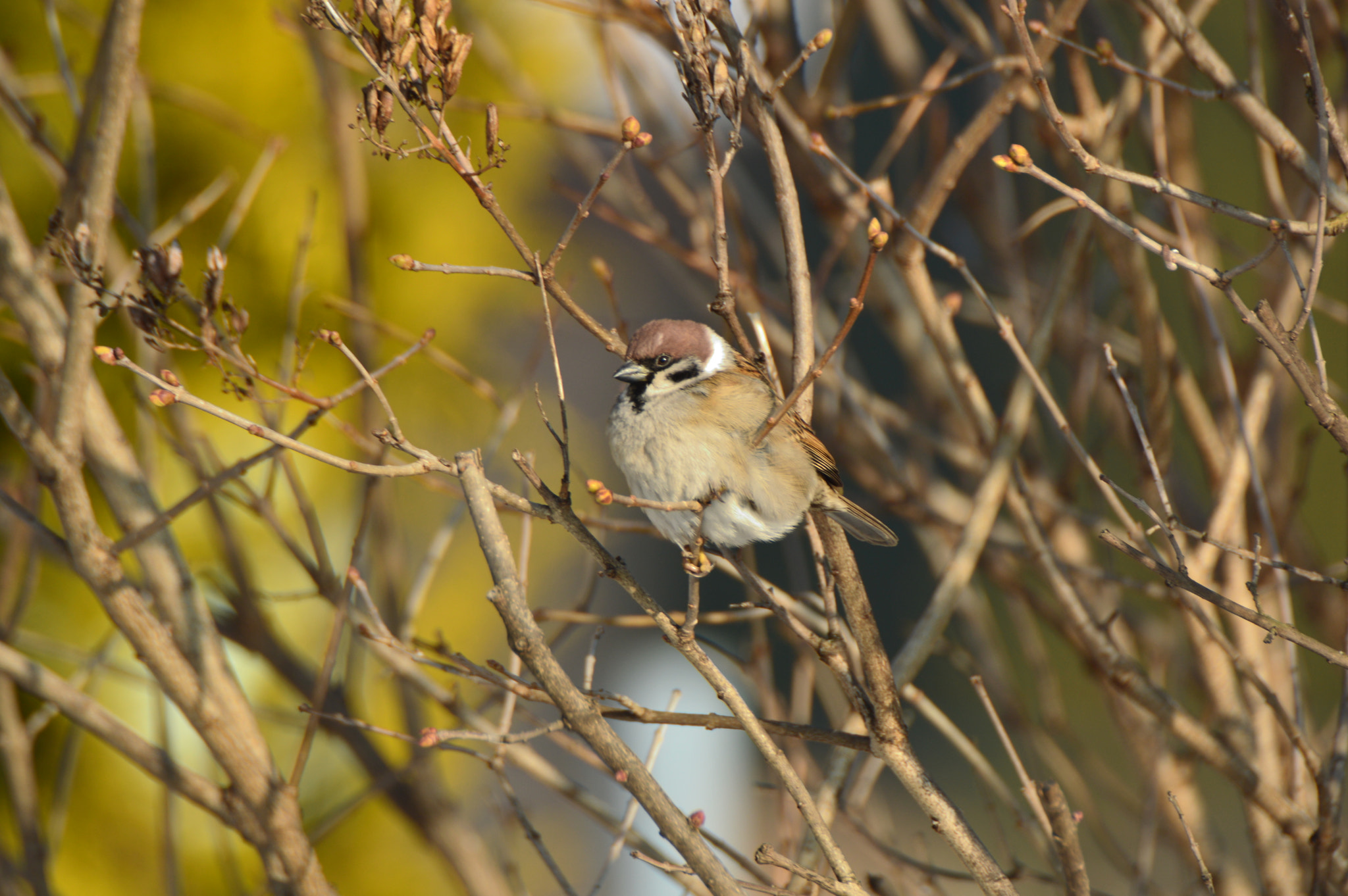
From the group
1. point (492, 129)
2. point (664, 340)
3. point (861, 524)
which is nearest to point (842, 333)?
point (492, 129)

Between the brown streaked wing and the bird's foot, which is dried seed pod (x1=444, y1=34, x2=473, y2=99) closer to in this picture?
the bird's foot

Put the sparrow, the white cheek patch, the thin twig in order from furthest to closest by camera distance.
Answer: the white cheek patch < the sparrow < the thin twig

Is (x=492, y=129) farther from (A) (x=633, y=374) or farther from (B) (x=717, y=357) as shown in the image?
(B) (x=717, y=357)

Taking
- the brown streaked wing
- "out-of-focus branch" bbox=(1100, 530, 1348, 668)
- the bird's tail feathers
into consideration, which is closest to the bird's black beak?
the brown streaked wing

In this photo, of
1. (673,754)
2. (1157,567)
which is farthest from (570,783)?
(673,754)

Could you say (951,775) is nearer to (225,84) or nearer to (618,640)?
(618,640)

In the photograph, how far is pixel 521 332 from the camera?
7.80m

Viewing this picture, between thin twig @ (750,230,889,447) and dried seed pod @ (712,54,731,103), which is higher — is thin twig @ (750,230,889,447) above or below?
below

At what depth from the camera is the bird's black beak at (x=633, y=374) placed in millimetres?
1955

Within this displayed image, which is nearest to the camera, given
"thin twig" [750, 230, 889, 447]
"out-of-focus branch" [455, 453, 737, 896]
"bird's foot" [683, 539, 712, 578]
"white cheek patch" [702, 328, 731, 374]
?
"thin twig" [750, 230, 889, 447]

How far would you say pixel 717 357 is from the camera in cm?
213

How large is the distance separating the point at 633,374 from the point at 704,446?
22 centimetres

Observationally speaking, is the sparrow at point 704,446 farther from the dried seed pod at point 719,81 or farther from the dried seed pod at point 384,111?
the dried seed pod at point 384,111

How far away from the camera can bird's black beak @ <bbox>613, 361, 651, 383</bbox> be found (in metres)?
1.96
